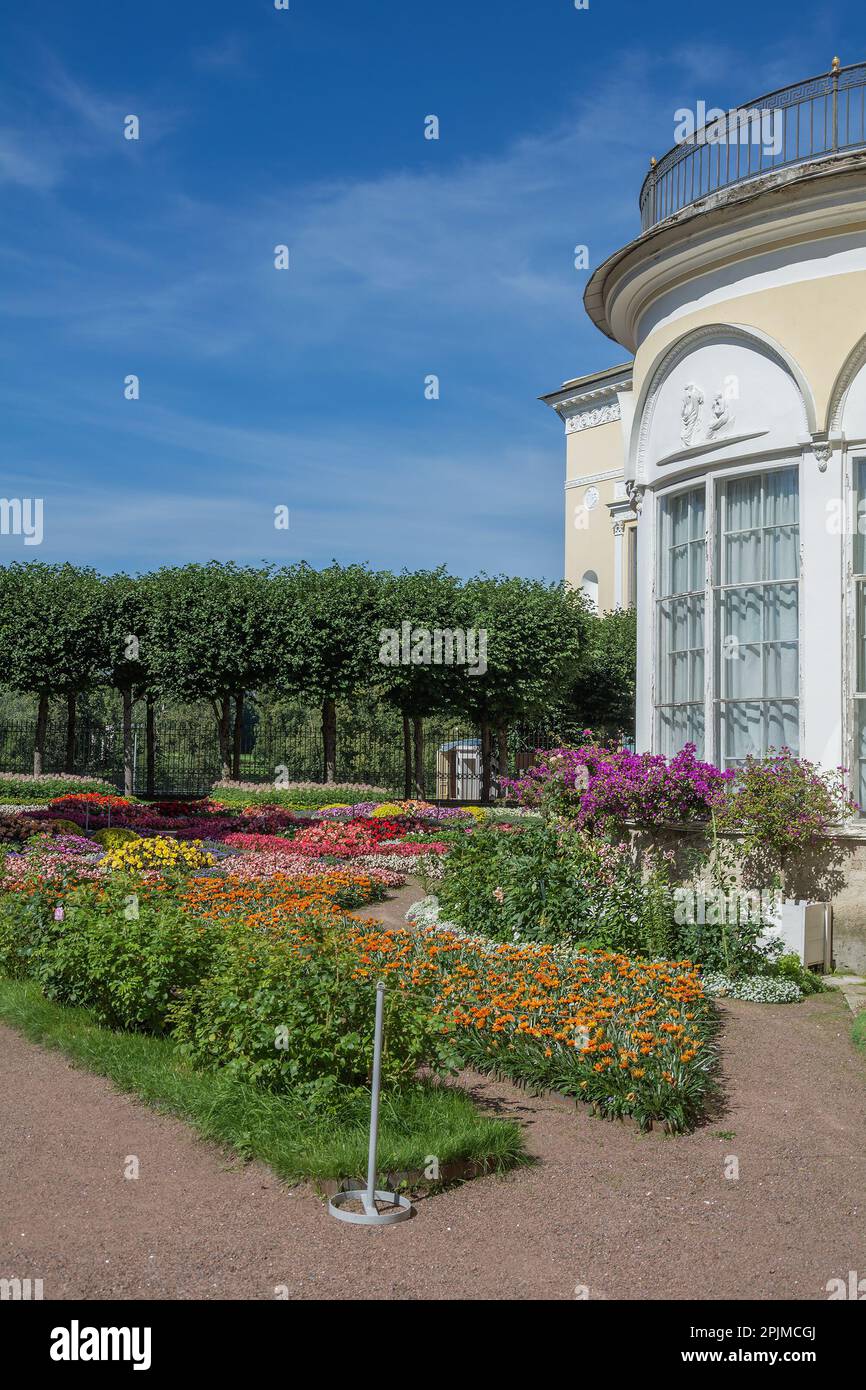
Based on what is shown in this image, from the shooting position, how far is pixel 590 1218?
5004 millimetres

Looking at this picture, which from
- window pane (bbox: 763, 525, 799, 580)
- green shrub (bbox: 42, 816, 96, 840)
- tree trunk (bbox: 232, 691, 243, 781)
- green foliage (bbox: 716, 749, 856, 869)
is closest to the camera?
green foliage (bbox: 716, 749, 856, 869)

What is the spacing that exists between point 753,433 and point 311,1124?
7.41 m

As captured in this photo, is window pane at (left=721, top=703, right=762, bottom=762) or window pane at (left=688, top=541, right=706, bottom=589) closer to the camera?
window pane at (left=721, top=703, right=762, bottom=762)

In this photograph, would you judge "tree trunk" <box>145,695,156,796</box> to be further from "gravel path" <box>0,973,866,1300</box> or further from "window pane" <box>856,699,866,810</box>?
"gravel path" <box>0,973,866,1300</box>

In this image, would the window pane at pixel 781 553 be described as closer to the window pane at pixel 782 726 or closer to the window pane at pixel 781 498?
the window pane at pixel 781 498

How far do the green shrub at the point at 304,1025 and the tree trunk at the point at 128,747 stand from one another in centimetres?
2547

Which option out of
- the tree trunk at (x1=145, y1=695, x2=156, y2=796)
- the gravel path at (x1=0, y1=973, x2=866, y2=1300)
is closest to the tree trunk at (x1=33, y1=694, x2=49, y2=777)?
the tree trunk at (x1=145, y1=695, x2=156, y2=796)

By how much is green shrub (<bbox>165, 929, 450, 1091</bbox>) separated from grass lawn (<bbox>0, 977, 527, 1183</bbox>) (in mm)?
141

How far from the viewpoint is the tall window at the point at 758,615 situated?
1048 centimetres

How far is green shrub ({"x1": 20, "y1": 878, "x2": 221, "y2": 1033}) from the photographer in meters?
7.38

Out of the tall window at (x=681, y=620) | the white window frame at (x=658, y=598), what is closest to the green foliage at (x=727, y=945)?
the tall window at (x=681, y=620)

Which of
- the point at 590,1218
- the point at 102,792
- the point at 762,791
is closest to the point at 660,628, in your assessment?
the point at 762,791

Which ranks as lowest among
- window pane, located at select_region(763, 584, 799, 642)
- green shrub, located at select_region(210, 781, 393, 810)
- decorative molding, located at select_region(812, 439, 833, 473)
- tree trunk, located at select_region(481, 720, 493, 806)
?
green shrub, located at select_region(210, 781, 393, 810)

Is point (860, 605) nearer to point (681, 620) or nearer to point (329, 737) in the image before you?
point (681, 620)
